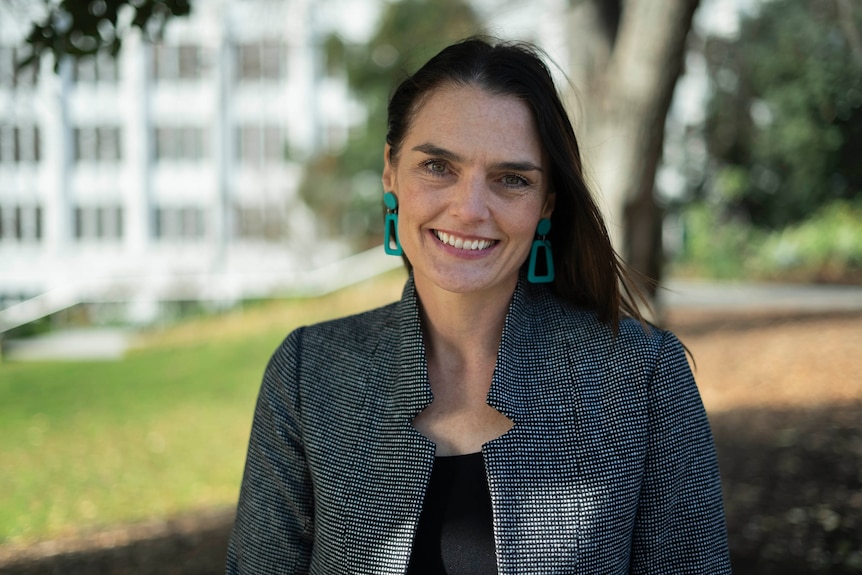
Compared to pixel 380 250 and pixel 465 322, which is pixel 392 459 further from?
pixel 380 250

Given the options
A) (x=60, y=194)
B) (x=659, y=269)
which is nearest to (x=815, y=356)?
(x=659, y=269)

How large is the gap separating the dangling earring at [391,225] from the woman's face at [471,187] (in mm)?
173

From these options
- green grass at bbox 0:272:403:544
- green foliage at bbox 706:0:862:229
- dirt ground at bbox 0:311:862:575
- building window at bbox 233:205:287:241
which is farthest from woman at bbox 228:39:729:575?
building window at bbox 233:205:287:241

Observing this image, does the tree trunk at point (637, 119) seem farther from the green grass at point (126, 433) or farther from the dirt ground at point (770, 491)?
the green grass at point (126, 433)

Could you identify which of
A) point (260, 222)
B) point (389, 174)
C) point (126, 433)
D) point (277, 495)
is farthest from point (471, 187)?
point (260, 222)

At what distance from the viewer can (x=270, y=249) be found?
30.8 m

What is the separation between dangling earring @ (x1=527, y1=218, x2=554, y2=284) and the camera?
7.72 feet

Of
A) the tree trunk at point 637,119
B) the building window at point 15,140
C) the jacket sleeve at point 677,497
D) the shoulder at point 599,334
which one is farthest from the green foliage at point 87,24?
the tree trunk at point 637,119

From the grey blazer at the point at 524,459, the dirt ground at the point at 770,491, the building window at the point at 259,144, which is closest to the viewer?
the grey blazer at the point at 524,459

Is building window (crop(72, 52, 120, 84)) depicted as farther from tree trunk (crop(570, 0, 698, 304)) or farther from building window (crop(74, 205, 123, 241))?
building window (crop(74, 205, 123, 241))

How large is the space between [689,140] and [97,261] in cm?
2457

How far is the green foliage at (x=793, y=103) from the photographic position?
8516mm

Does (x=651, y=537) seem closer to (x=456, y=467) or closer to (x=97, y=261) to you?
(x=456, y=467)

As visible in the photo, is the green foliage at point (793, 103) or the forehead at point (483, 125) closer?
the forehead at point (483, 125)
